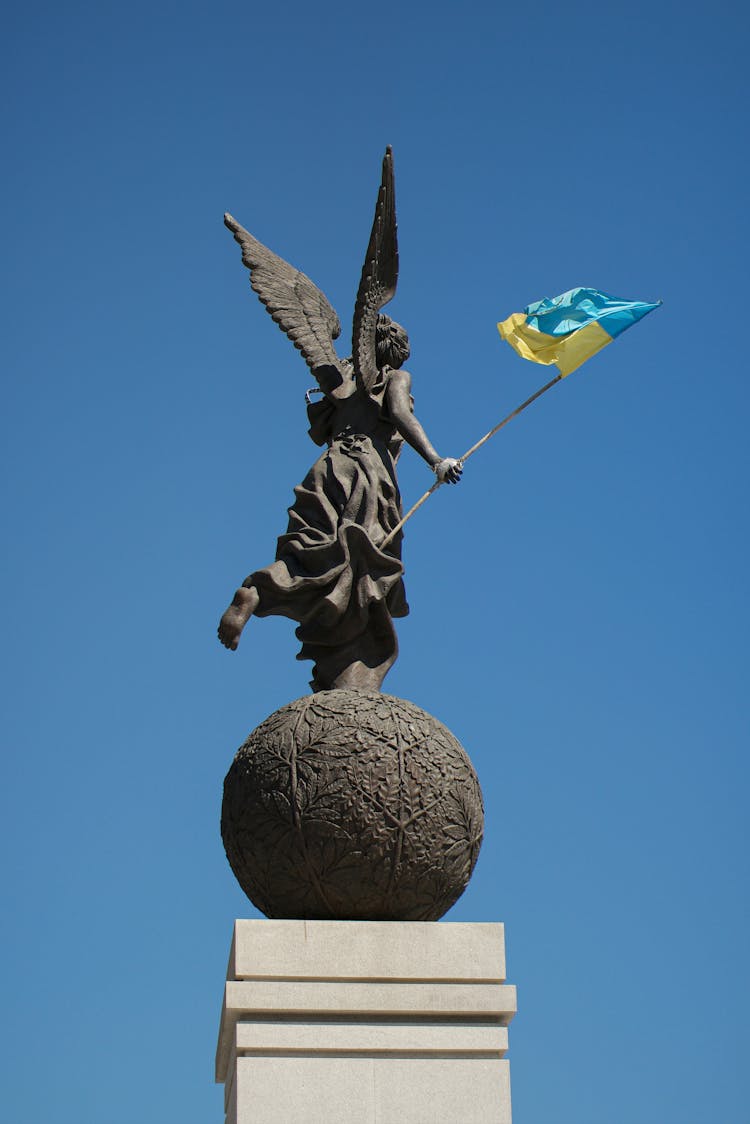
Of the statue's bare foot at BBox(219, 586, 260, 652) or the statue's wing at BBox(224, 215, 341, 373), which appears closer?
the statue's bare foot at BBox(219, 586, 260, 652)

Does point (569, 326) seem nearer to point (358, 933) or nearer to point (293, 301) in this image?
point (293, 301)

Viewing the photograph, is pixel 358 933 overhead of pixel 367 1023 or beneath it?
overhead

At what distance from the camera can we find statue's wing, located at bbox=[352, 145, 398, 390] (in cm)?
1297

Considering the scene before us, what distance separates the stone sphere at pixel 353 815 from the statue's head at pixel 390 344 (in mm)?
3345

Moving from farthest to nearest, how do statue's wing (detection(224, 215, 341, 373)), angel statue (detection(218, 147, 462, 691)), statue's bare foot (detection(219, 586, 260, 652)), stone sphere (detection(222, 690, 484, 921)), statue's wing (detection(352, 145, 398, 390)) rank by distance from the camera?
statue's wing (detection(224, 215, 341, 373)) → statue's wing (detection(352, 145, 398, 390)) → angel statue (detection(218, 147, 462, 691)) → statue's bare foot (detection(219, 586, 260, 652)) → stone sphere (detection(222, 690, 484, 921))

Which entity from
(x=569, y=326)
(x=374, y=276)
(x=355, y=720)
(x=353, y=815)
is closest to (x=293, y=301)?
(x=374, y=276)

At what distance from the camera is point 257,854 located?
10.9 metres

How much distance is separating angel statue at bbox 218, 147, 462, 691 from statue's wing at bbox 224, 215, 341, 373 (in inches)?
1.1

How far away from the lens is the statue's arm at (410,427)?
40.7 feet

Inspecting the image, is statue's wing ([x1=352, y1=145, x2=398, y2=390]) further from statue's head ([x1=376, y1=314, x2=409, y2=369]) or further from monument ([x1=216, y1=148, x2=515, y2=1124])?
monument ([x1=216, y1=148, x2=515, y2=1124])

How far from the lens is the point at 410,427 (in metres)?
12.7

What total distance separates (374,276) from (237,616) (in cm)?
321

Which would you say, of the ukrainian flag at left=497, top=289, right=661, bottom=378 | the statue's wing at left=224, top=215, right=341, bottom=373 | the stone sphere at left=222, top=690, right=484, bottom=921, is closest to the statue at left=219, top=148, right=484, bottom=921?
the stone sphere at left=222, top=690, right=484, bottom=921

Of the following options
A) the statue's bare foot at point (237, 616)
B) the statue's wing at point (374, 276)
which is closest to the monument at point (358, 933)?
the statue's bare foot at point (237, 616)
